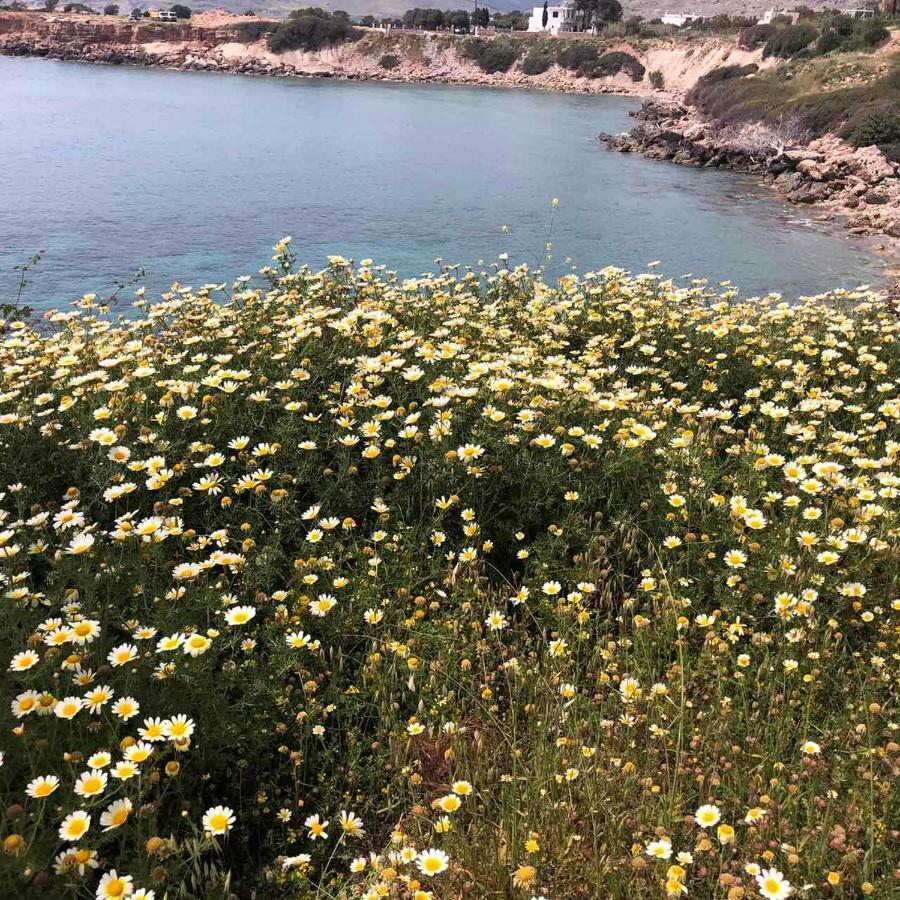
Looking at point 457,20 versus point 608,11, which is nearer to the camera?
point 457,20

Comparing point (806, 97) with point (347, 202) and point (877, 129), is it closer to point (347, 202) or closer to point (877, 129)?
point (877, 129)

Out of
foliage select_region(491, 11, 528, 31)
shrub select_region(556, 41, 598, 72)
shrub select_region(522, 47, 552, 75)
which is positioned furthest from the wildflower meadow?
foliage select_region(491, 11, 528, 31)

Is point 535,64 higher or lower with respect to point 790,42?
lower

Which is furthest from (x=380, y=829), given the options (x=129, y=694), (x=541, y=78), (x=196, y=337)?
(x=541, y=78)

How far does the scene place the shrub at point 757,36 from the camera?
52625 mm

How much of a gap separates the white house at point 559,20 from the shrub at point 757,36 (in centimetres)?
5010

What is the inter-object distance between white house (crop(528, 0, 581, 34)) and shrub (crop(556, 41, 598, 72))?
24393mm

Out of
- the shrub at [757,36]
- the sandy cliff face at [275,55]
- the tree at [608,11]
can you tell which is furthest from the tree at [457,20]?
the shrub at [757,36]

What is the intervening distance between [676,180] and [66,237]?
67.3ft

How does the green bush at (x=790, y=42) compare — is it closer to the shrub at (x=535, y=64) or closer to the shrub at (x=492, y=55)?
the shrub at (x=535, y=64)

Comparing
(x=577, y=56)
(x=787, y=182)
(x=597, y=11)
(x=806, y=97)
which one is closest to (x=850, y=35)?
(x=806, y=97)

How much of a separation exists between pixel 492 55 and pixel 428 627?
8621 centimetres

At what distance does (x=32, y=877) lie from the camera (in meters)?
1.89

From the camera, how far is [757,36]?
176 feet
